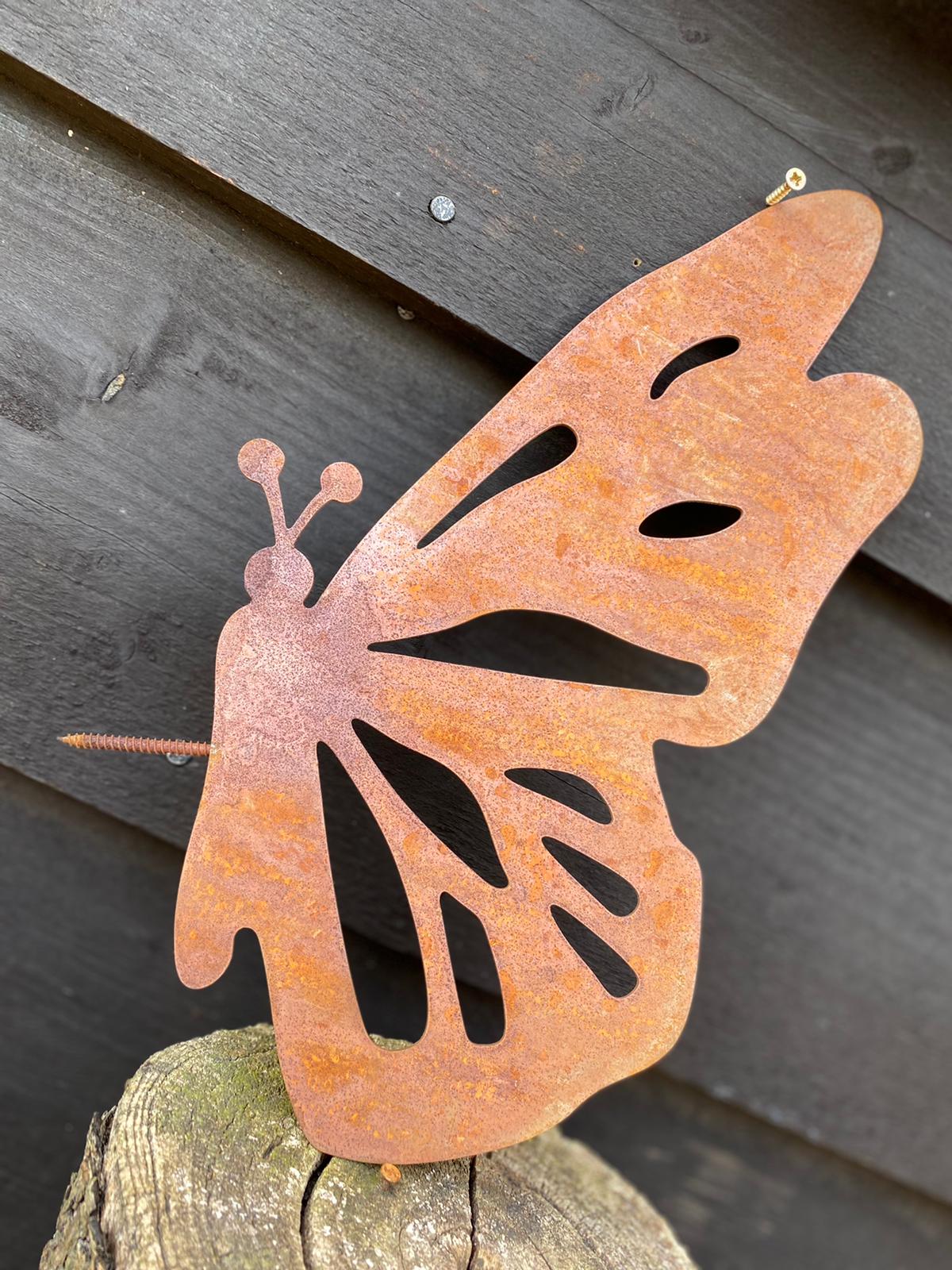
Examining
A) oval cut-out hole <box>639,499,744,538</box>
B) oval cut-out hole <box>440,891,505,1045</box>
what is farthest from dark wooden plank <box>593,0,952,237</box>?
oval cut-out hole <box>440,891,505,1045</box>

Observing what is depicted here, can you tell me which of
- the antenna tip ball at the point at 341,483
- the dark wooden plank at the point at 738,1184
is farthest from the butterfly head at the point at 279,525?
the dark wooden plank at the point at 738,1184

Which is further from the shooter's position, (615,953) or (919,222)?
(919,222)

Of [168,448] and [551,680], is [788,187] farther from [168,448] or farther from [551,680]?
[168,448]

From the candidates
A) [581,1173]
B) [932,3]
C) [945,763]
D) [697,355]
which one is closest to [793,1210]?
[581,1173]

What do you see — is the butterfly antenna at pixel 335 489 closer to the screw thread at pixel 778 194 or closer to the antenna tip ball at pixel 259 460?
the antenna tip ball at pixel 259 460

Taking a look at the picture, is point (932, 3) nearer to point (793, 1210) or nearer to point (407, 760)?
point (407, 760)
